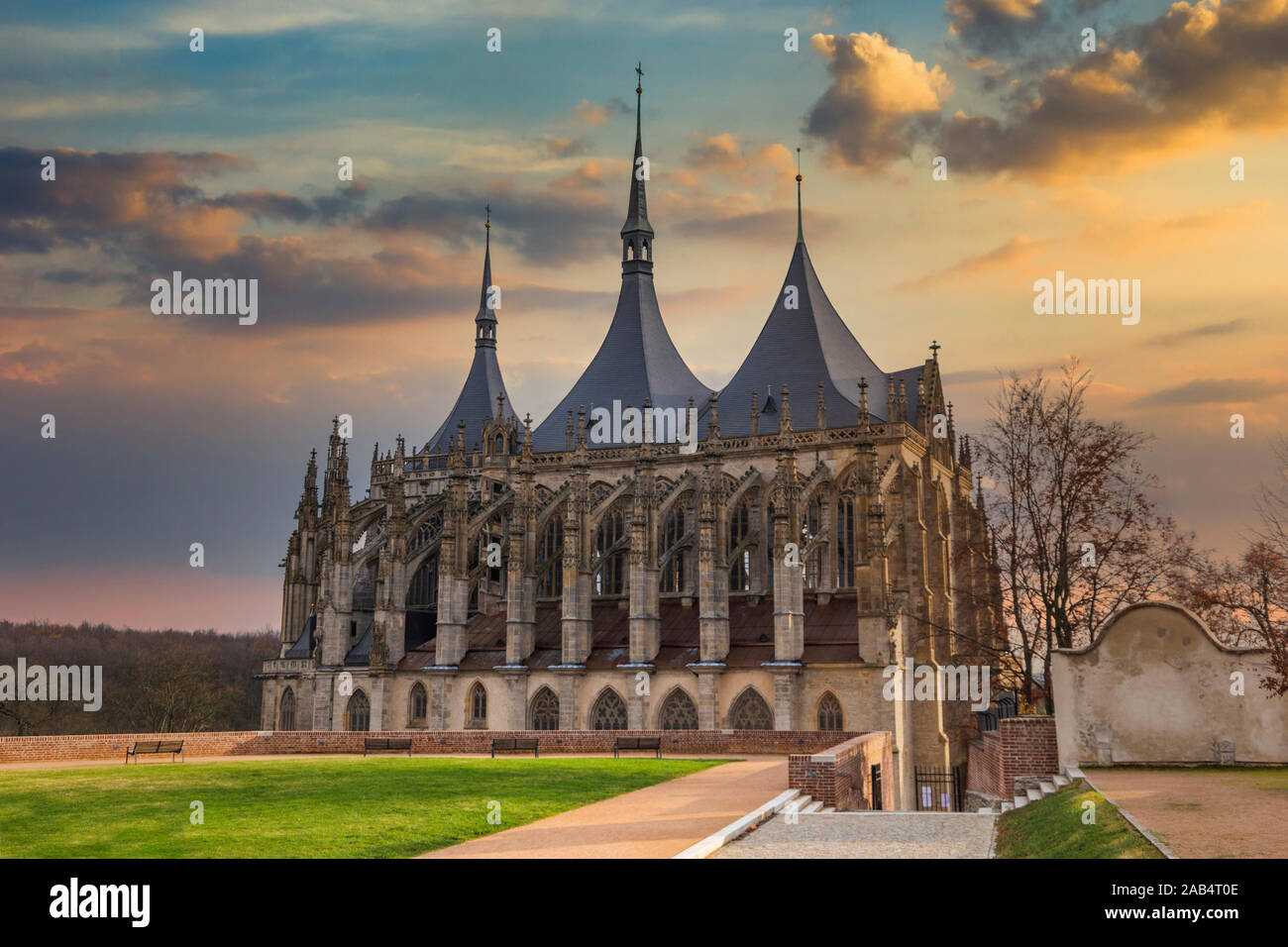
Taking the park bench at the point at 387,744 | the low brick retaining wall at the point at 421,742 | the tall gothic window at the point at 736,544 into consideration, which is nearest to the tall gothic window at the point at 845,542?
the tall gothic window at the point at 736,544

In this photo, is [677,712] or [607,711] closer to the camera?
[677,712]

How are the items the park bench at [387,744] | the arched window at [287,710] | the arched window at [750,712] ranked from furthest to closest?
the arched window at [287,710]
the arched window at [750,712]
the park bench at [387,744]

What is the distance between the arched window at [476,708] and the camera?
4512 centimetres

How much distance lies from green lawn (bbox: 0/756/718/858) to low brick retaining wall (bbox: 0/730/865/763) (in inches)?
Result: 95.6

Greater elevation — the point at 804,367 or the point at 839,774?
the point at 804,367

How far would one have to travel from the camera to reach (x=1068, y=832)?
1368 centimetres

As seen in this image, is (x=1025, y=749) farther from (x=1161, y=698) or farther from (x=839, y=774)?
(x=839, y=774)

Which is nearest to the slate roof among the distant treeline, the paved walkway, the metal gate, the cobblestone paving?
the metal gate

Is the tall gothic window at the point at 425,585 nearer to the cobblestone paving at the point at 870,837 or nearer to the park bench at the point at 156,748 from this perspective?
the park bench at the point at 156,748

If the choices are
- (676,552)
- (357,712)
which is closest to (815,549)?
(676,552)

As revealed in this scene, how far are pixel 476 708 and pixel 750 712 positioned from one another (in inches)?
461

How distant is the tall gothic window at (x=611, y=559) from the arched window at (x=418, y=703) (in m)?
8.85
